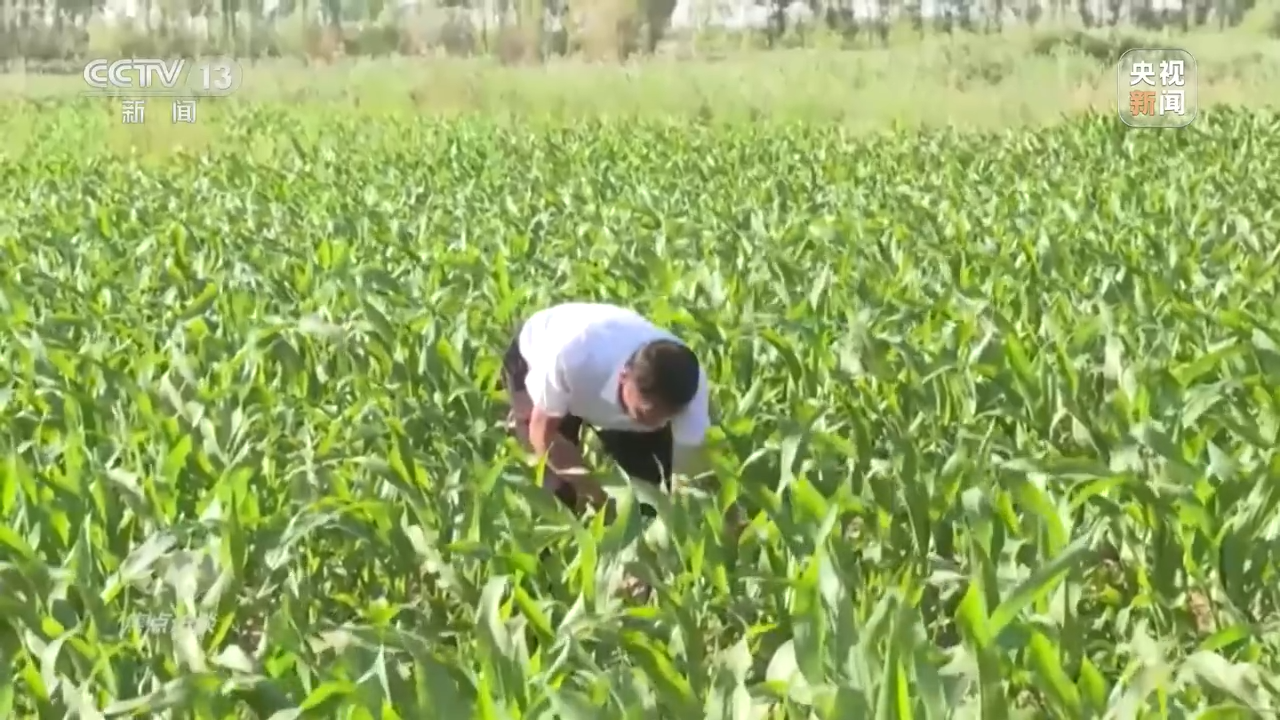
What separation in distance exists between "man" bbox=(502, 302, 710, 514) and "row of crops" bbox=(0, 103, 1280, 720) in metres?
0.14

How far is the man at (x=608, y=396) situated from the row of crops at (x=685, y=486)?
5.6 inches

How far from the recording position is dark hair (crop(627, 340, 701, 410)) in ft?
12.3

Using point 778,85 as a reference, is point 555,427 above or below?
below

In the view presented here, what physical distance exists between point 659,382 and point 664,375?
2 centimetres

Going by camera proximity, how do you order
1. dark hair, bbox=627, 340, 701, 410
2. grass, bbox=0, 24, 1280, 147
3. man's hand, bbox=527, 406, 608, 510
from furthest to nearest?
grass, bbox=0, 24, 1280, 147, man's hand, bbox=527, 406, 608, 510, dark hair, bbox=627, 340, 701, 410

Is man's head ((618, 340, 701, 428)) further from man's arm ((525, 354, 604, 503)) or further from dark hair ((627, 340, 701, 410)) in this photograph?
man's arm ((525, 354, 604, 503))

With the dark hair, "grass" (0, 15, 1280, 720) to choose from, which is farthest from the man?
"grass" (0, 15, 1280, 720)

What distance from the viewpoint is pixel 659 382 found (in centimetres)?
375

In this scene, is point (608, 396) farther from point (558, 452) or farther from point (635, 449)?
point (635, 449)

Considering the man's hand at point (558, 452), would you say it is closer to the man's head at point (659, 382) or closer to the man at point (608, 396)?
the man at point (608, 396)

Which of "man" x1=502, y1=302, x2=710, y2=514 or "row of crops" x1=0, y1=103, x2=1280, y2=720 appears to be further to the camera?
"man" x1=502, y1=302, x2=710, y2=514

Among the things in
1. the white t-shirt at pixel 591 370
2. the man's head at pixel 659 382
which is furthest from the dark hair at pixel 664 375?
the white t-shirt at pixel 591 370

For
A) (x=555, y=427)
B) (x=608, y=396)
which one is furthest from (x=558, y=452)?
(x=608, y=396)

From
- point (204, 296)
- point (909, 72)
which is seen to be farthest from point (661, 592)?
point (909, 72)
